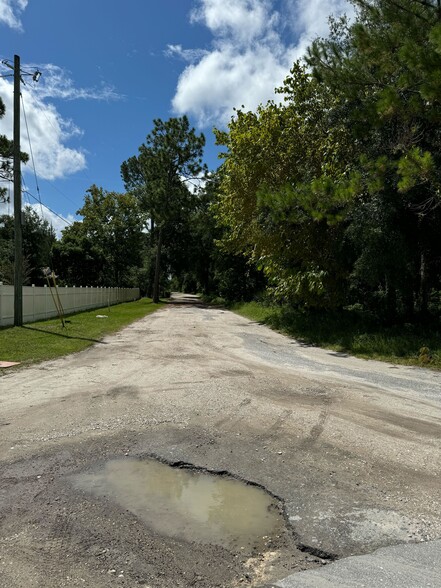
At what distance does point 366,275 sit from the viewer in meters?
14.8

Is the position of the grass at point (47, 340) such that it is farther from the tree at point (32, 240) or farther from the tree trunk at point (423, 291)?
the tree at point (32, 240)

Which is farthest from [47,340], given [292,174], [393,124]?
[393,124]

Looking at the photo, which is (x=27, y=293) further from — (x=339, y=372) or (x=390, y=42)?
(x=390, y=42)

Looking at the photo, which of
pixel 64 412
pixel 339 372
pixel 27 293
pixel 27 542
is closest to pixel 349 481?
pixel 27 542

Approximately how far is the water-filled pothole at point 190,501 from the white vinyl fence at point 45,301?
16.5m

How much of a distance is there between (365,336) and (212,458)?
36.3 ft

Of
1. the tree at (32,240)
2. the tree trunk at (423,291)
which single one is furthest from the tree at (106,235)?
the tree trunk at (423,291)

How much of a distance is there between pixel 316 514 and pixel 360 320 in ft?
48.7

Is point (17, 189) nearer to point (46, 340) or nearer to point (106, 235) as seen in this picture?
point (46, 340)

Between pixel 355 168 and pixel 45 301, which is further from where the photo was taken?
pixel 45 301

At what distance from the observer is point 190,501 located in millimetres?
4004

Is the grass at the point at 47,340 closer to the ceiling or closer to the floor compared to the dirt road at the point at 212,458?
closer to the floor

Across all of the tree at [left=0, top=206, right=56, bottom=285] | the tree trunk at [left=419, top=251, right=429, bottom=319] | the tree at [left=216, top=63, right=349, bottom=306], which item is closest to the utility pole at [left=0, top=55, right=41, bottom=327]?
the tree at [left=216, top=63, right=349, bottom=306]

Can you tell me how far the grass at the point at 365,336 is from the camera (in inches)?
496
